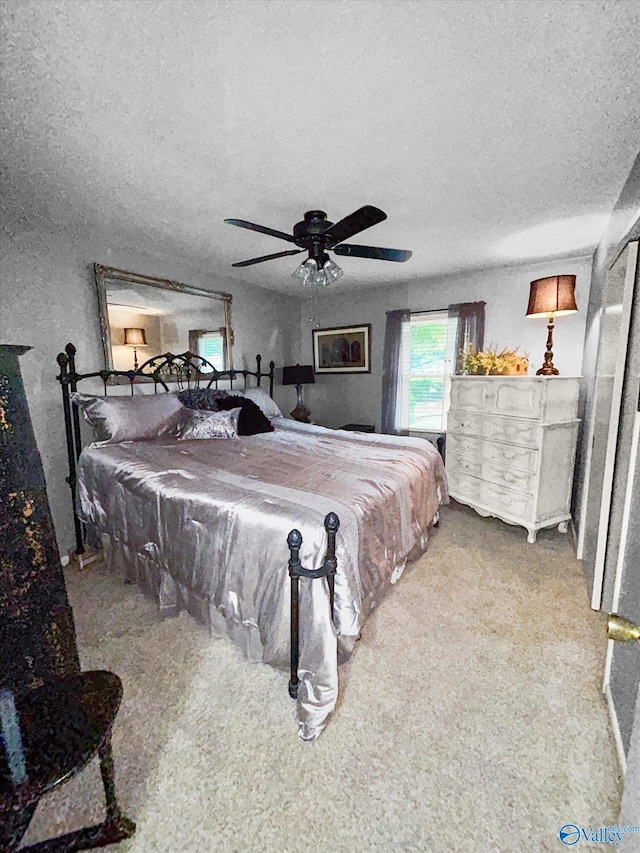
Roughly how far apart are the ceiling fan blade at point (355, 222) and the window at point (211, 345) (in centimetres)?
205

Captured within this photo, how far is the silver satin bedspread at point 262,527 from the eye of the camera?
1520mm

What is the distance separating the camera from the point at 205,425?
301 centimetres

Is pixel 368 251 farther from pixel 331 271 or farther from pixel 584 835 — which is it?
pixel 584 835

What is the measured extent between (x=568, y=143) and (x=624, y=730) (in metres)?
2.50

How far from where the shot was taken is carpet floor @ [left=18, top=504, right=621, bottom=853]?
1.15 metres

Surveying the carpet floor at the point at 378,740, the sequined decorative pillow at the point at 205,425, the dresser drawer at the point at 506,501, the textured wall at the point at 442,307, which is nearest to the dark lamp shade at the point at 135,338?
the sequined decorative pillow at the point at 205,425

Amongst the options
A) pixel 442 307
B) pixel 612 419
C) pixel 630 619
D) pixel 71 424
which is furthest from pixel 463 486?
pixel 71 424

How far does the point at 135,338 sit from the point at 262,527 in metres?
2.43

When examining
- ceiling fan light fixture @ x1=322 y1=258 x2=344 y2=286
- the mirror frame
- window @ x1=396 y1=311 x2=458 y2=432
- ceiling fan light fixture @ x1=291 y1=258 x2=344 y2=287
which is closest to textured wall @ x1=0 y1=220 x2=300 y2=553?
the mirror frame

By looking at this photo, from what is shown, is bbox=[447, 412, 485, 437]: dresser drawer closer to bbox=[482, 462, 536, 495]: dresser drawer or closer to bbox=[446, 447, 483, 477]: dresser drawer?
bbox=[446, 447, 483, 477]: dresser drawer

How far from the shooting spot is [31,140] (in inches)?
64.9

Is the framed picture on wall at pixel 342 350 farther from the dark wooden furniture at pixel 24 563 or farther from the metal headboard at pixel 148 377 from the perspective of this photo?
the dark wooden furniture at pixel 24 563

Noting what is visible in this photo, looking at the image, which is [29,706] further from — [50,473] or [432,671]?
[50,473]

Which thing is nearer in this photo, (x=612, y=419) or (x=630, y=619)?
(x=630, y=619)
